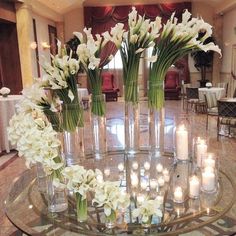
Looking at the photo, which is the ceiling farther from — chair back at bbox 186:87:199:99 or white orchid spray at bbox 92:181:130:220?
white orchid spray at bbox 92:181:130:220

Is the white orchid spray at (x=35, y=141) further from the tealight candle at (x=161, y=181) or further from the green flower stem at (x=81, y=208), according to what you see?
the tealight candle at (x=161, y=181)

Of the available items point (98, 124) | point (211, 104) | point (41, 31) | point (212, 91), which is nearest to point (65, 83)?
point (98, 124)

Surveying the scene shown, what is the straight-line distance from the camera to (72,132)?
1993mm

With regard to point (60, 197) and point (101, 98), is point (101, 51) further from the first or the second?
point (60, 197)

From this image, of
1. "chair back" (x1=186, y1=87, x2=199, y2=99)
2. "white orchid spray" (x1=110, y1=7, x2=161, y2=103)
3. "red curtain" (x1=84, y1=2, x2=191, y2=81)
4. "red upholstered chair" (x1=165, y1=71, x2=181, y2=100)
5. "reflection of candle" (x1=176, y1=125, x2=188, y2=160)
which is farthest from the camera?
"red curtain" (x1=84, y1=2, x2=191, y2=81)

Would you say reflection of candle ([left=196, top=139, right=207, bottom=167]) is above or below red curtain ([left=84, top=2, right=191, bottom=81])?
below

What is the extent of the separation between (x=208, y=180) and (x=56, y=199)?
0.99 meters

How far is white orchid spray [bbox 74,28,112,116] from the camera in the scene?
1.79m

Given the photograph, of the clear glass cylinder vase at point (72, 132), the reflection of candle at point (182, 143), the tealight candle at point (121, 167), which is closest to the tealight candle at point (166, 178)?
the reflection of candle at point (182, 143)

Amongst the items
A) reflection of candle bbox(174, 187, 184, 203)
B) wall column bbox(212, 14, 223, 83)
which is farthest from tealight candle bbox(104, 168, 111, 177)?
wall column bbox(212, 14, 223, 83)

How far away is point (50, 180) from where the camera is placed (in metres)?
1.69

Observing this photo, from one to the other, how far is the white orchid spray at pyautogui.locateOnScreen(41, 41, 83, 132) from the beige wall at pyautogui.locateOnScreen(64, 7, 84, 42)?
10.4 metres

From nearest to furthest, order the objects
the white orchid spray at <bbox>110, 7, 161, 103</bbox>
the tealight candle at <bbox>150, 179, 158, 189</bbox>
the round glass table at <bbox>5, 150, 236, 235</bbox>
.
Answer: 1. the round glass table at <bbox>5, 150, 236, 235</bbox>
2. the white orchid spray at <bbox>110, 7, 161, 103</bbox>
3. the tealight candle at <bbox>150, 179, 158, 189</bbox>

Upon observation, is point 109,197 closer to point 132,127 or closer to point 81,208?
point 81,208
